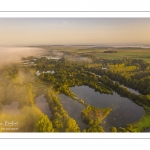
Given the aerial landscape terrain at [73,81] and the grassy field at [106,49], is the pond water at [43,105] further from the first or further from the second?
the grassy field at [106,49]

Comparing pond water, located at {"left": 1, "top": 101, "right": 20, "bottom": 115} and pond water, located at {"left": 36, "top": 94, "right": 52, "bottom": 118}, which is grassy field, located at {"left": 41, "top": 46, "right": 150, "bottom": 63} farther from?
pond water, located at {"left": 1, "top": 101, "right": 20, "bottom": 115}

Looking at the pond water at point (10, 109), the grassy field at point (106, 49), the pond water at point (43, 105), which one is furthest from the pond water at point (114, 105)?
the pond water at point (10, 109)

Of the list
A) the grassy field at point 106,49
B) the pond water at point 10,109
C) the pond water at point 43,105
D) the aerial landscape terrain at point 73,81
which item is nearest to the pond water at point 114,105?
the aerial landscape terrain at point 73,81

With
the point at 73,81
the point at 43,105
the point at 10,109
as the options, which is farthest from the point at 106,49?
the point at 10,109

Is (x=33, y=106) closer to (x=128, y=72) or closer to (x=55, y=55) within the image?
(x=55, y=55)

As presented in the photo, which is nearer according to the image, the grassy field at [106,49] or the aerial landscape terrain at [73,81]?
the aerial landscape terrain at [73,81]

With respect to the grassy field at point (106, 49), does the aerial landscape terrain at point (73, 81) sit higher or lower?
lower
